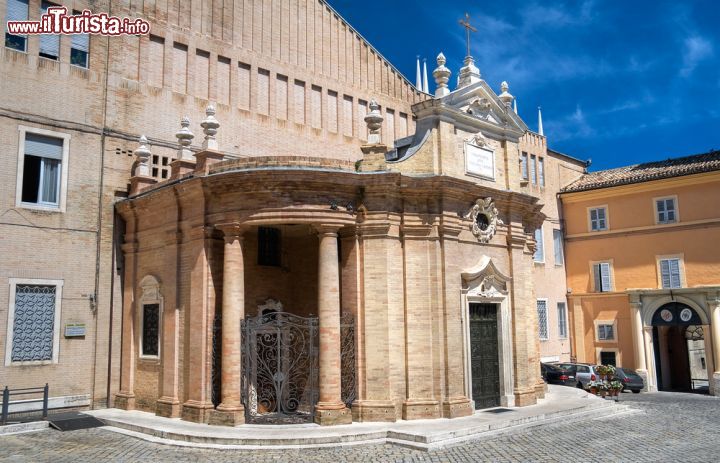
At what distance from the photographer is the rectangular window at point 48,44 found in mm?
19422

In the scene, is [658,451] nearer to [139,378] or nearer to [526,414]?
[526,414]

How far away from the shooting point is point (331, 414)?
1591 cm

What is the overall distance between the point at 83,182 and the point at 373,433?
11426mm

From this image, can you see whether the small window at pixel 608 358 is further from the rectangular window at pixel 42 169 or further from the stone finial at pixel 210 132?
the rectangular window at pixel 42 169

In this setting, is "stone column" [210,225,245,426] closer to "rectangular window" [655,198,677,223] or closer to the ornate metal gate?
the ornate metal gate

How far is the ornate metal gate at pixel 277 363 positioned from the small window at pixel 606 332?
21.1 meters

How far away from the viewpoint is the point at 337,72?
26375 mm

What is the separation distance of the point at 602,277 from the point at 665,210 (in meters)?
4.61

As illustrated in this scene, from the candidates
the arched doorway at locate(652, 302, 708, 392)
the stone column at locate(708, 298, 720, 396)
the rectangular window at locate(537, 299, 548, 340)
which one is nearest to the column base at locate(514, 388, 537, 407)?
the stone column at locate(708, 298, 720, 396)

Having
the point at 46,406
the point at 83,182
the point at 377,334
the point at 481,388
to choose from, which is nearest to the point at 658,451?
the point at 481,388

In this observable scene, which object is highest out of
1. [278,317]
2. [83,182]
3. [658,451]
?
[83,182]

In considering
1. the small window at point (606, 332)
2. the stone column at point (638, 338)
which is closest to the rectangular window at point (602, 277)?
the small window at point (606, 332)

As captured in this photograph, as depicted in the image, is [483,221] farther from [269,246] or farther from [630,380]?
[630,380]

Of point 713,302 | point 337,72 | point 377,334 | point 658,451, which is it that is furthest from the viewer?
point 713,302
